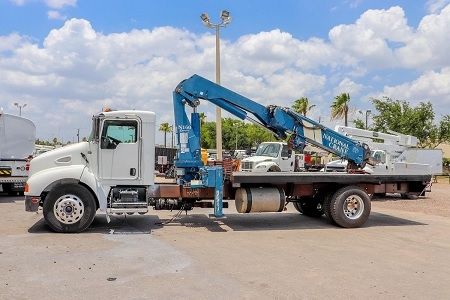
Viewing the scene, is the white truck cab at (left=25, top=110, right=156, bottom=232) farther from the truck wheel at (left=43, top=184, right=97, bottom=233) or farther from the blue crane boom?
the blue crane boom

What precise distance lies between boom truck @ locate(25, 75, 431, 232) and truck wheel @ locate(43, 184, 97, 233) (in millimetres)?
20

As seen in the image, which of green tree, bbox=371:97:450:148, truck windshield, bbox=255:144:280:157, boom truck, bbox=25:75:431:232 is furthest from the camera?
green tree, bbox=371:97:450:148

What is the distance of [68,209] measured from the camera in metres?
9.75

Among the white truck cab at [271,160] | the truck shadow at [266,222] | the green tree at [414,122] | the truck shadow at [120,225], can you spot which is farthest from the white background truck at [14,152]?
the green tree at [414,122]

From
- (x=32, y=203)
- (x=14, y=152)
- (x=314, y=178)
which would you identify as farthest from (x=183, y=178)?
(x=14, y=152)

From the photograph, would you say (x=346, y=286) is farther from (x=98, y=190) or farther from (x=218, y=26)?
(x=218, y=26)

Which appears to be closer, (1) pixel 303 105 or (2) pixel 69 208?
→ (2) pixel 69 208

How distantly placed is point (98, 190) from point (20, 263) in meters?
3.04

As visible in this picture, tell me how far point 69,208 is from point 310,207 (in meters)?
6.86

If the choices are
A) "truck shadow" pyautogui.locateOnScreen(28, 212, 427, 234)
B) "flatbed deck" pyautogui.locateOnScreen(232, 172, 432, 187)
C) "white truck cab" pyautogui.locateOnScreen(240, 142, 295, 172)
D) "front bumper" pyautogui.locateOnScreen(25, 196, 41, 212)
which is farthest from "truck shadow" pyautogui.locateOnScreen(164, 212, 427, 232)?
"white truck cab" pyautogui.locateOnScreen(240, 142, 295, 172)

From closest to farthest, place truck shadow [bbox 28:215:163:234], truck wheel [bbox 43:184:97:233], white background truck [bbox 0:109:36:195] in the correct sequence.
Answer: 1. truck wheel [bbox 43:184:97:233]
2. truck shadow [bbox 28:215:163:234]
3. white background truck [bbox 0:109:36:195]

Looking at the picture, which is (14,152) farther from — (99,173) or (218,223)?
(218,223)

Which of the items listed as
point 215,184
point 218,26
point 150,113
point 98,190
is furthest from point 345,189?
point 218,26

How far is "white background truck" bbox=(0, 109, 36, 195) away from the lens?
16.7m
